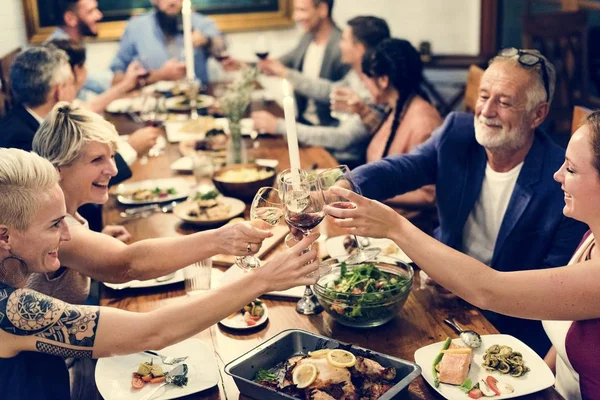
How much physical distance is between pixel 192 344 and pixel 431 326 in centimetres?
63

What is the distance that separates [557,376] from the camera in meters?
1.98

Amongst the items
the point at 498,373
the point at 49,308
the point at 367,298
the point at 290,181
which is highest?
the point at 290,181

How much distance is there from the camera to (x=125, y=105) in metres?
4.44

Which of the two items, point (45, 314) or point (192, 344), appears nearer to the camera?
point (45, 314)

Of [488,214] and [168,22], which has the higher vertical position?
[168,22]

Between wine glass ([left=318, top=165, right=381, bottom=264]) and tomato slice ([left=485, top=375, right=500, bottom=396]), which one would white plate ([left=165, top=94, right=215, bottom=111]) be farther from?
tomato slice ([left=485, top=375, right=500, bottom=396])

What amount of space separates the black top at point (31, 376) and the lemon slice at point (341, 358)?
0.67 metres

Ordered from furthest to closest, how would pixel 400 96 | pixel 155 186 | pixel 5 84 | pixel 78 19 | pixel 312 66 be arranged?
pixel 78 19 → pixel 312 66 → pixel 5 84 → pixel 400 96 → pixel 155 186

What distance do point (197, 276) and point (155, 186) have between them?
1055mm

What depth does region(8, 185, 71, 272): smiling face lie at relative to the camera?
5.36ft

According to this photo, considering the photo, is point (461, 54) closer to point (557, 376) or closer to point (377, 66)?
point (377, 66)

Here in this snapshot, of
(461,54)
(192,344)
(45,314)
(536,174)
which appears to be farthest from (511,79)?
(461,54)

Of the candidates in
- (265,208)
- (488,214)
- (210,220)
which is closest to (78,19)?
(210,220)

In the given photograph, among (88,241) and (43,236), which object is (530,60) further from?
(43,236)
